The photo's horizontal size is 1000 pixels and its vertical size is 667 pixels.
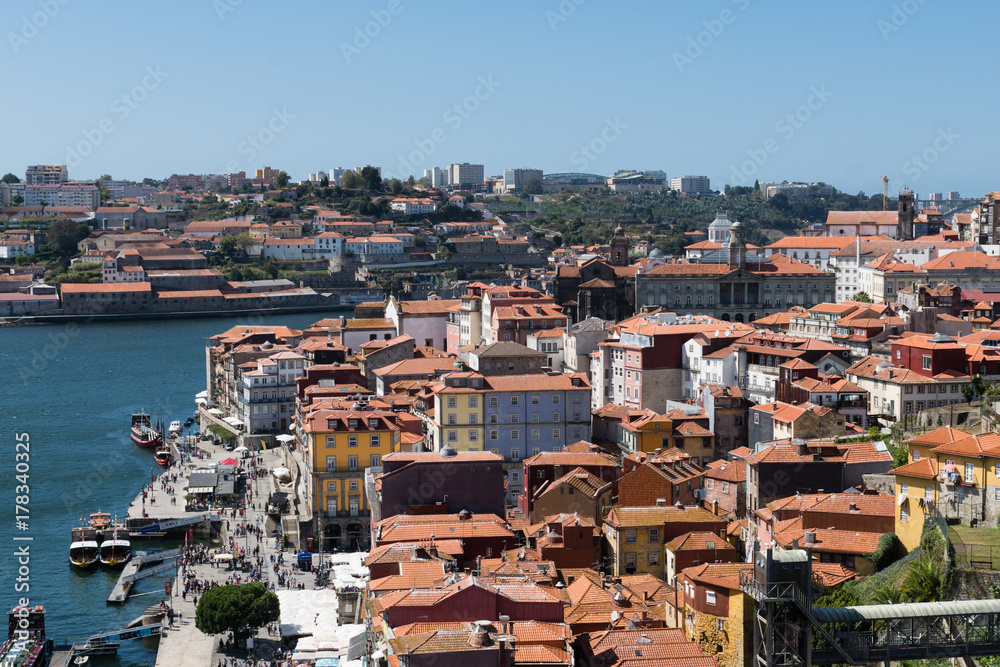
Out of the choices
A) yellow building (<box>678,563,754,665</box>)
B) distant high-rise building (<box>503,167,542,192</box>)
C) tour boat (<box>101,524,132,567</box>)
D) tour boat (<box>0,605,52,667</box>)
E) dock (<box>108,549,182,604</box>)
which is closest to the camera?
yellow building (<box>678,563,754,665</box>)

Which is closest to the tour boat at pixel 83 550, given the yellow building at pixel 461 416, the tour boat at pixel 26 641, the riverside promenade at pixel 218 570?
the riverside promenade at pixel 218 570

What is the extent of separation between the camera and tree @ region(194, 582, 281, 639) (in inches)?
636

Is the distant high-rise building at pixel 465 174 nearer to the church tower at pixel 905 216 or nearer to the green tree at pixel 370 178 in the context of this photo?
the green tree at pixel 370 178

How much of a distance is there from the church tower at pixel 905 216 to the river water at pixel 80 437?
27813 mm

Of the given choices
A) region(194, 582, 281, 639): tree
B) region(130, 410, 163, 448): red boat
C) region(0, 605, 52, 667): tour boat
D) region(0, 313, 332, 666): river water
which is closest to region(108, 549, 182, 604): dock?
region(0, 313, 332, 666): river water

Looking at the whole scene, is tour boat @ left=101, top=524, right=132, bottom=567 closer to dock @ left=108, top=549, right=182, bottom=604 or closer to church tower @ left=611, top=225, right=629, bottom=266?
dock @ left=108, top=549, right=182, bottom=604

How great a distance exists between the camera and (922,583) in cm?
1160

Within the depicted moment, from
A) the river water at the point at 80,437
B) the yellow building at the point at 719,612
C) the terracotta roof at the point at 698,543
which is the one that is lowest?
the river water at the point at 80,437

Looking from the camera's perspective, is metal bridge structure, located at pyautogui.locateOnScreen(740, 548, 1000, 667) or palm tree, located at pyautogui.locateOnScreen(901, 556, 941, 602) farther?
palm tree, located at pyautogui.locateOnScreen(901, 556, 941, 602)

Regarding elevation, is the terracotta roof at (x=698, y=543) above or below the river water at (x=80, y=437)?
above

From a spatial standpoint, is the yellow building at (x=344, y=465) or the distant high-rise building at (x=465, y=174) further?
the distant high-rise building at (x=465, y=174)

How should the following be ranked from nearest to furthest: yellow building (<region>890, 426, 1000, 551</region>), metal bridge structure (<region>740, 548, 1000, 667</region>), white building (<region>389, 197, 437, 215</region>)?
metal bridge structure (<region>740, 548, 1000, 667</region>) < yellow building (<region>890, 426, 1000, 551</region>) < white building (<region>389, 197, 437, 215</region>)

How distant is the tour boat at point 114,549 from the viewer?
2070 cm

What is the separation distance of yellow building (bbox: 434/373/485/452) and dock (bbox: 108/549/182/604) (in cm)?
503
